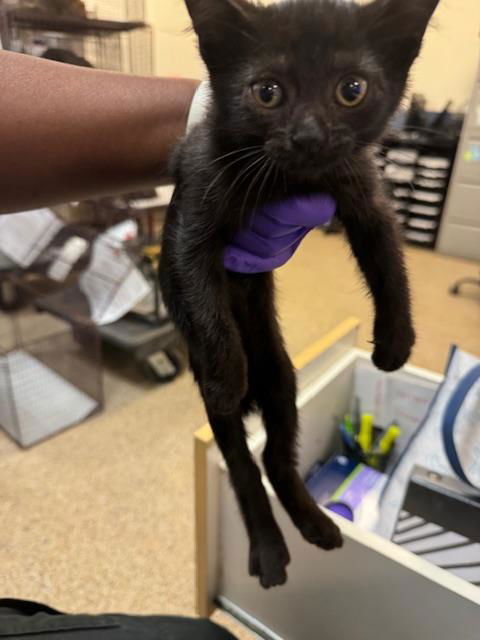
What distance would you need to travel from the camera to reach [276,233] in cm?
33

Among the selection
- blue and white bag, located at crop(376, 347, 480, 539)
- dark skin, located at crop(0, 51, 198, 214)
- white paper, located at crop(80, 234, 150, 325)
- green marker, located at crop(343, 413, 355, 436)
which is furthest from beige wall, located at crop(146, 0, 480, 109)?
white paper, located at crop(80, 234, 150, 325)

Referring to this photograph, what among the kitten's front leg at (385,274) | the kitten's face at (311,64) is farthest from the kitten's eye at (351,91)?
the kitten's front leg at (385,274)

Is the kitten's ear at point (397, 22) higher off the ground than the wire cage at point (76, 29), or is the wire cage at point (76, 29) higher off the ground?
the kitten's ear at point (397, 22)

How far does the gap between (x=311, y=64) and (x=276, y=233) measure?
111 millimetres

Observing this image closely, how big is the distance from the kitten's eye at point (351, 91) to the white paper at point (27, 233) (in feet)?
5.11

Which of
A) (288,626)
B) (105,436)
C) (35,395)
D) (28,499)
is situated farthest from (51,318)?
(288,626)

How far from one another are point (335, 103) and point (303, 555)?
0.62 meters

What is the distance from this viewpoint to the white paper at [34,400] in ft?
4.79

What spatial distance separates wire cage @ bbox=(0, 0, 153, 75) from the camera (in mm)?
289

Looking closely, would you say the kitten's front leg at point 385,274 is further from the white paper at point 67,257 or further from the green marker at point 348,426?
the white paper at point 67,257

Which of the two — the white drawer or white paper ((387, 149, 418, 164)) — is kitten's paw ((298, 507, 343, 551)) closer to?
the white drawer

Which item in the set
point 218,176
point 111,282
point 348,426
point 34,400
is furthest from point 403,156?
point 34,400

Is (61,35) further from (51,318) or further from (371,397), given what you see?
(51,318)

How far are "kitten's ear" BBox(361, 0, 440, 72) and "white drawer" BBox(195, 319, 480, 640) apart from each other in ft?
1.27
